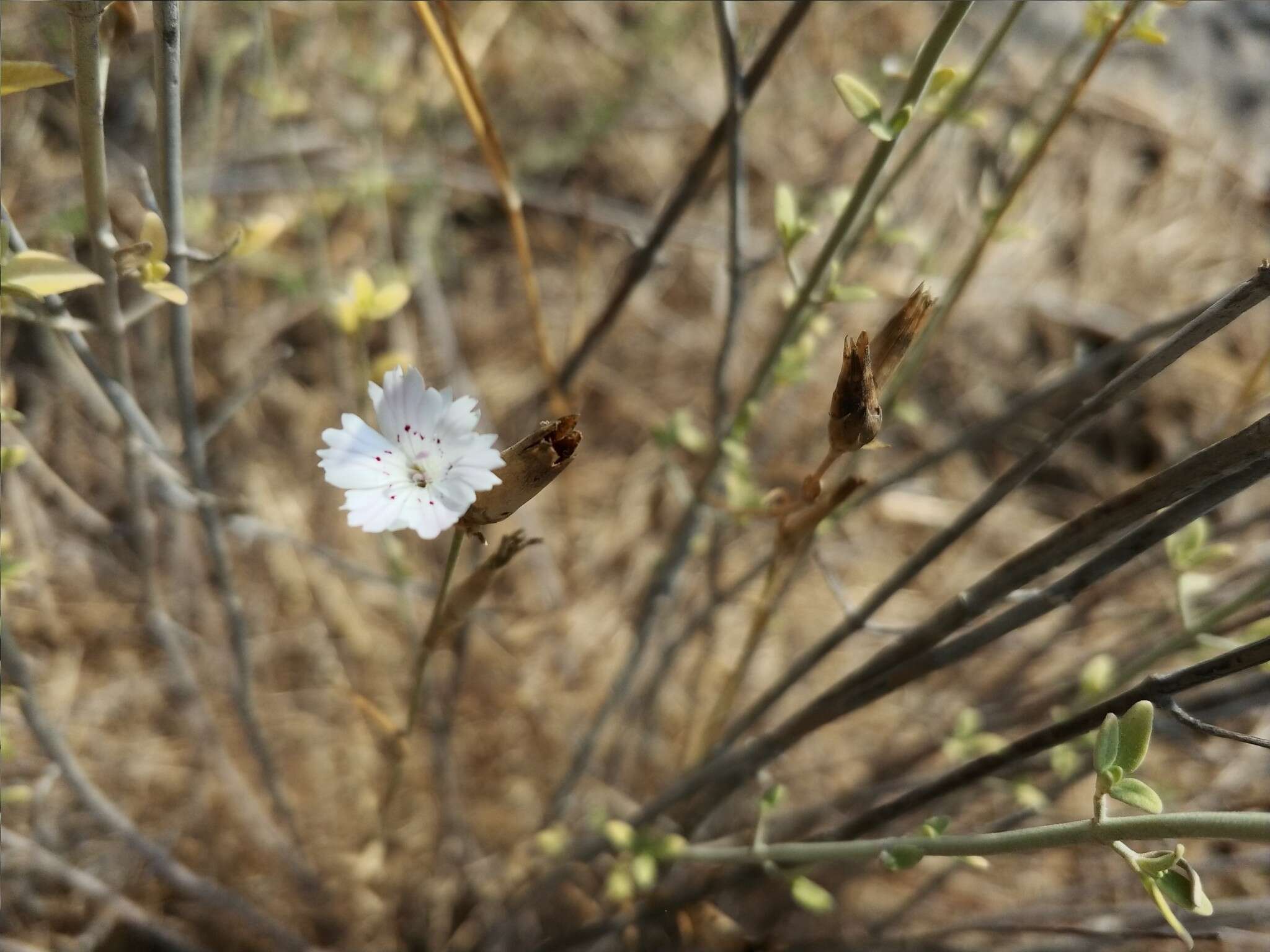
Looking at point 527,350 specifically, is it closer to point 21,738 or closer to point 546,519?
point 546,519

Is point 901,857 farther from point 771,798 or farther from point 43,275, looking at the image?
point 43,275

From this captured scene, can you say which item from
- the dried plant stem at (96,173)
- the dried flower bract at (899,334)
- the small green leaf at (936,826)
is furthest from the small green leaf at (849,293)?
the dried plant stem at (96,173)

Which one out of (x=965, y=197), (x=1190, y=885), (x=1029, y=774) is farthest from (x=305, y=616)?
(x=965, y=197)

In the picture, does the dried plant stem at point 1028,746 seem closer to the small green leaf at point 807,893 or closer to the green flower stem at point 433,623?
the small green leaf at point 807,893

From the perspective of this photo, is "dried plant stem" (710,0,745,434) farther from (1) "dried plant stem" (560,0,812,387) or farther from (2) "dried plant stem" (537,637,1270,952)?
(2) "dried plant stem" (537,637,1270,952)

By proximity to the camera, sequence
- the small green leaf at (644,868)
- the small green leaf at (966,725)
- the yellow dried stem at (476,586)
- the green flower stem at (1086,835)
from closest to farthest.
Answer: the green flower stem at (1086,835)
the yellow dried stem at (476,586)
the small green leaf at (644,868)
the small green leaf at (966,725)

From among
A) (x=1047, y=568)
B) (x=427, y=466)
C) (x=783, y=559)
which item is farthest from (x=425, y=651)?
(x=1047, y=568)

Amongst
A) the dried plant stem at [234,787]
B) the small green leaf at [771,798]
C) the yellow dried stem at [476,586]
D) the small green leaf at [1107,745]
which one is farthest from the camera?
the dried plant stem at [234,787]
